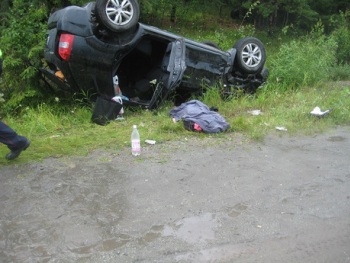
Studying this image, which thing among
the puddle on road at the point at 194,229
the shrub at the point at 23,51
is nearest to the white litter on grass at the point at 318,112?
the puddle on road at the point at 194,229

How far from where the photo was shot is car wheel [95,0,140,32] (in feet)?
21.1

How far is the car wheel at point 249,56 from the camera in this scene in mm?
8188

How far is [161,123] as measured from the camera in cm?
657

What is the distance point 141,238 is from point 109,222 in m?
0.39

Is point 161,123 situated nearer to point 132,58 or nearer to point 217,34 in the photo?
point 132,58

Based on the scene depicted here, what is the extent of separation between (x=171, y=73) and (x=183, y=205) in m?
3.42

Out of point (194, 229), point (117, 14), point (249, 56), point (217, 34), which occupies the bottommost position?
A: point (194, 229)

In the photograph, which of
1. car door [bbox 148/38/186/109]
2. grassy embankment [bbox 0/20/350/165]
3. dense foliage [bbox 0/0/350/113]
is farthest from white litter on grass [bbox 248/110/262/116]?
dense foliage [bbox 0/0/350/113]

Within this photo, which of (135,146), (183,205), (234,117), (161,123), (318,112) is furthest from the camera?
(234,117)

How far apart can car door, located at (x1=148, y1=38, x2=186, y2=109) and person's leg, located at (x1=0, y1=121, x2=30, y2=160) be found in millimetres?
2659

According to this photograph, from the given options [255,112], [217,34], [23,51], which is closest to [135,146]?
[255,112]

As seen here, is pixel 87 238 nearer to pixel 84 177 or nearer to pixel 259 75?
pixel 84 177

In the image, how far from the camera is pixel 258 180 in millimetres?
4770

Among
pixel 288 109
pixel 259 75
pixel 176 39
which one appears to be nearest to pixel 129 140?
pixel 176 39
